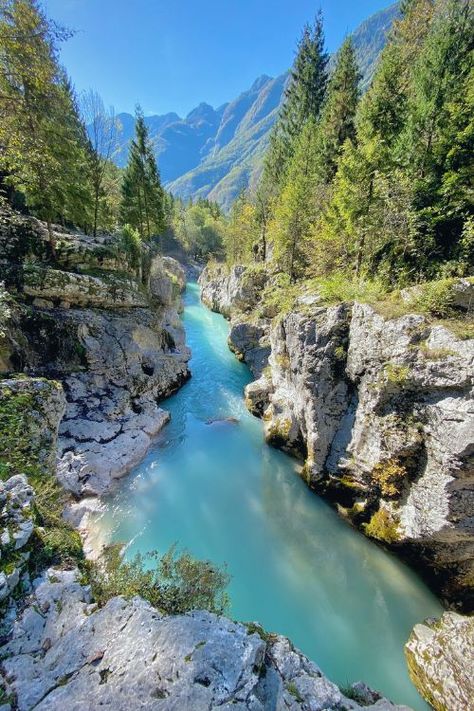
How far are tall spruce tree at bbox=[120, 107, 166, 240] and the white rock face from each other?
31.4 m

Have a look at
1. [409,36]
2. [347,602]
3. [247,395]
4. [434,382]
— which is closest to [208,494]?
[347,602]

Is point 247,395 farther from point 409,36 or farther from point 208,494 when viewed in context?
point 409,36

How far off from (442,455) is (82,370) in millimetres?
15653

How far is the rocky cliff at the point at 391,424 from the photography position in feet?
26.9

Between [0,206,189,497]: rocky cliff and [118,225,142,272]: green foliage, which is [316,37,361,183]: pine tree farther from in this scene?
[0,206,189,497]: rocky cliff

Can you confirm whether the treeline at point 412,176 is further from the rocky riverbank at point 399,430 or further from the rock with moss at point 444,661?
the rock with moss at point 444,661

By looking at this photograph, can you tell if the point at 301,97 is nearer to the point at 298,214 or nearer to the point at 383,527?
the point at 298,214

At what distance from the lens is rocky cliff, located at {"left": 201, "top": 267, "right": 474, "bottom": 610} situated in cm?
819

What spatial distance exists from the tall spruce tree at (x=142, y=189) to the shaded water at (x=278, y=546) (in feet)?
78.8

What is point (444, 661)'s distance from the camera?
23.1 ft

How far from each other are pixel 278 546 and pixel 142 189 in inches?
1228

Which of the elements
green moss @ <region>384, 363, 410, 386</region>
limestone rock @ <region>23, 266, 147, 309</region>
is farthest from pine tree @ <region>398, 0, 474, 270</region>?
limestone rock @ <region>23, 266, 147, 309</region>

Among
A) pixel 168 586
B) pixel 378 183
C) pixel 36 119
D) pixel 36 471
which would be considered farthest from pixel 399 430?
pixel 36 119

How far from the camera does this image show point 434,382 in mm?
8570
